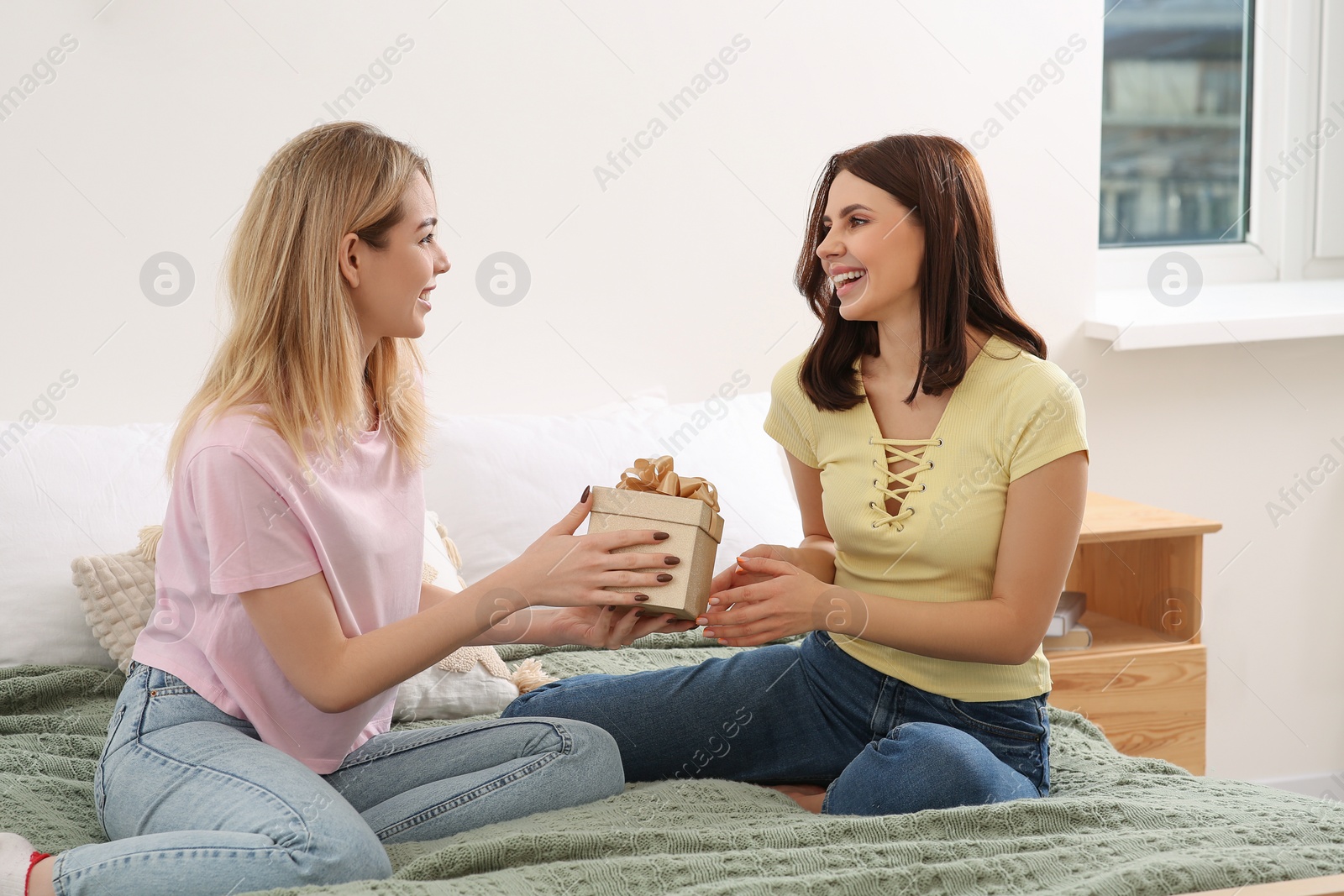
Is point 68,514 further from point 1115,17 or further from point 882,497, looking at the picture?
point 1115,17

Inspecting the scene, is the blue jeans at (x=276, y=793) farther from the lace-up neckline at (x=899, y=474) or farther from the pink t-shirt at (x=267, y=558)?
the lace-up neckline at (x=899, y=474)

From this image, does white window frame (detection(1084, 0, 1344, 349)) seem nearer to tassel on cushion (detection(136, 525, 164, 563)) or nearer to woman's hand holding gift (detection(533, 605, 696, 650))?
woman's hand holding gift (detection(533, 605, 696, 650))

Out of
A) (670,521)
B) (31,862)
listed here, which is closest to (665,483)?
(670,521)

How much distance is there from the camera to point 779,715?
1.40 m

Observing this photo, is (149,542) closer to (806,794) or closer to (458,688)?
(458,688)

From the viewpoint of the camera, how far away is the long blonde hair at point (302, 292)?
1.19m

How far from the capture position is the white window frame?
8.91ft

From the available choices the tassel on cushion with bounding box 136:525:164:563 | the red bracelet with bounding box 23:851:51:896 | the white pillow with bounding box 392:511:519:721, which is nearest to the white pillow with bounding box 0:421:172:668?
the tassel on cushion with bounding box 136:525:164:563

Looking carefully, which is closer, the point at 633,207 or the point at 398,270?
the point at 398,270

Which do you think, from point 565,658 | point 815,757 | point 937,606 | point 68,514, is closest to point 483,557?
point 565,658

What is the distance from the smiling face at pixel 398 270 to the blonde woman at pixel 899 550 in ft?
1.46

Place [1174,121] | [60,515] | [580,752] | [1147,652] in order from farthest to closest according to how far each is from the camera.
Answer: [1174,121]
[1147,652]
[60,515]
[580,752]

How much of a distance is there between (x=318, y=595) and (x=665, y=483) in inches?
13.7

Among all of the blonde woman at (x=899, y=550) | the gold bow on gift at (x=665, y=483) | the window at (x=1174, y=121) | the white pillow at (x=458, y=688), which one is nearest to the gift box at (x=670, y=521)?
the gold bow on gift at (x=665, y=483)
